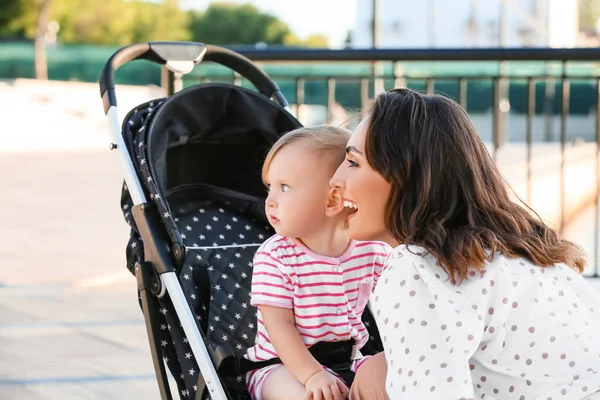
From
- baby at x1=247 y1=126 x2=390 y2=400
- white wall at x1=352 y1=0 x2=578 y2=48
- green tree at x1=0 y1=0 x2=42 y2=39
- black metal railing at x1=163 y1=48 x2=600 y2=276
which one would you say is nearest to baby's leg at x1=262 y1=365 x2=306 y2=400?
baby at x1=247 y1=126 x2=390 y2=400

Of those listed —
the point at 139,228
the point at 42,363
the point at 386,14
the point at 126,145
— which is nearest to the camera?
the point at 139,228

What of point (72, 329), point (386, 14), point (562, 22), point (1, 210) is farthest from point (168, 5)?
point (72, 329)

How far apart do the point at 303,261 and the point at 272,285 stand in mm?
95

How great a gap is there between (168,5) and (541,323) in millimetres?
61679

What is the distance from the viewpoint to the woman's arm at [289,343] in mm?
1960

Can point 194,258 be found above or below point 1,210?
above

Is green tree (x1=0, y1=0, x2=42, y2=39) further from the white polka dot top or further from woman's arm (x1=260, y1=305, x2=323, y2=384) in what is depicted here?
the white polka dot top

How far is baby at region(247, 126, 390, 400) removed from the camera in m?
2.05

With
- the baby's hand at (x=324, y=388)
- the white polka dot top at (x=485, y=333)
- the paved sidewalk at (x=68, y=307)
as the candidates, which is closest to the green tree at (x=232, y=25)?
the paved sidewalk at (x=68, y=307)

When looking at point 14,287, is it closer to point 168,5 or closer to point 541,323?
point 541,323

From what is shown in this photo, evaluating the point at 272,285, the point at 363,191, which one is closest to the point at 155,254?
the point at 272,285

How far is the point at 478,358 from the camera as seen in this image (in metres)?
1.59

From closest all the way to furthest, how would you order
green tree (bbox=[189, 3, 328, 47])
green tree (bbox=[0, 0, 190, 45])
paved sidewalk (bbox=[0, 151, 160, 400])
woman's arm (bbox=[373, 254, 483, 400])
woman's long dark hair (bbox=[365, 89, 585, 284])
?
woman's arm (bbox=[373, 254, 483, 400])
woman's long dark hair (bbox=[365, 89, 585, 284])
paved sidewalk (bbox=[0, 151, 160, 400])
green tree (bbox=[0, 0, 190, 45])
green tree (bbox=[189, 3, 328, 47])

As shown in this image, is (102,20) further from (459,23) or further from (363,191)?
(363,191)
